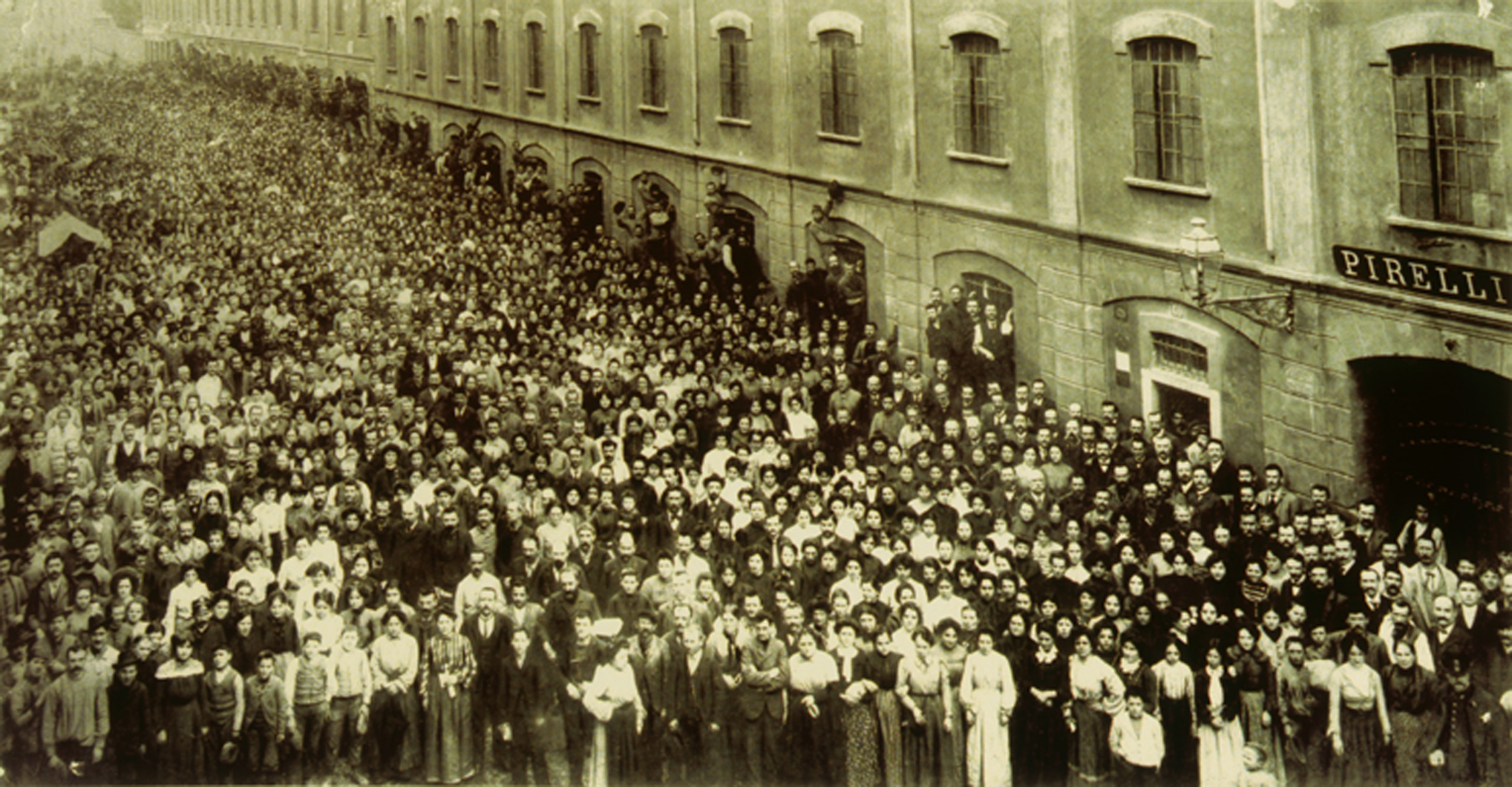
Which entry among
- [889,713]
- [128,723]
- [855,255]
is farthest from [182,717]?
[855,255]

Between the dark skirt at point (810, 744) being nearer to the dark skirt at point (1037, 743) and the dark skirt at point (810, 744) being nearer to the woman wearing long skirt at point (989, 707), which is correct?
the woman wearing long skirt at point (989, 707)

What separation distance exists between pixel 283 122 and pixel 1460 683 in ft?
54.4

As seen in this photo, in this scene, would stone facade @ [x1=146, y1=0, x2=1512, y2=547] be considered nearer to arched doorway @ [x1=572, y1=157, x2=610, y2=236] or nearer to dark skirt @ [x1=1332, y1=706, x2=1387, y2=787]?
arched doorway @ [x1=572, y1=157, x2=610, y2=236]

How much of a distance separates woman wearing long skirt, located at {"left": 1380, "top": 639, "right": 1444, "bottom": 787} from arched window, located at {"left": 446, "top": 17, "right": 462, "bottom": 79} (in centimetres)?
1657

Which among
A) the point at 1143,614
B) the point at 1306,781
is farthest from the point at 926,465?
the point at 1306,781

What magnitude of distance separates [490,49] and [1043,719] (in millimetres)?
15669

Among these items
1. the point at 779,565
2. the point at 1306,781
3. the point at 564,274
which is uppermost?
the point at 564,274

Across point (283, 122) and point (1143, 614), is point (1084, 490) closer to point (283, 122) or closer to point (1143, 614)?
point (1143, 614)

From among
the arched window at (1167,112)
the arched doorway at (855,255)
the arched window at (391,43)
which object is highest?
the arched window at (391,43)

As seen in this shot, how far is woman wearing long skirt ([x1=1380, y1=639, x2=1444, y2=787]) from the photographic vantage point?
8805 millimetres

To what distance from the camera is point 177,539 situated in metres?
11.2

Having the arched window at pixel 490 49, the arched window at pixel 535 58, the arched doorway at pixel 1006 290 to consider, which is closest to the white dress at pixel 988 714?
the arched doorway at pixel 1006 290

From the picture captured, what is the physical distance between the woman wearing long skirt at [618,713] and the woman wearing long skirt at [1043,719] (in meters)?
2.78

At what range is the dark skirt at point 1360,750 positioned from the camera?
8.88 metres
